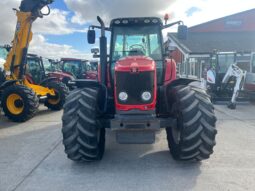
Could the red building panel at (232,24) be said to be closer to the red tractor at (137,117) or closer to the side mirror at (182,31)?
the side mirror at (182,31)

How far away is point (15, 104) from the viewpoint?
806 centimetres

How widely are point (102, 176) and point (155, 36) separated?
2.92 m

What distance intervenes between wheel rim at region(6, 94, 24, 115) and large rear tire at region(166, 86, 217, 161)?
5.30 meters

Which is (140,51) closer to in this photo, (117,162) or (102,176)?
(117,162)

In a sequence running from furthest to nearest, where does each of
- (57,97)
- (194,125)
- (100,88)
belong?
(57,97), (100,88), (194,125)

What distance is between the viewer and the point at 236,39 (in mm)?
29406

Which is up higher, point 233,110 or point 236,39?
point 236,39

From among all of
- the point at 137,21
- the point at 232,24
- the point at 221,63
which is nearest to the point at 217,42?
the point at 232,24

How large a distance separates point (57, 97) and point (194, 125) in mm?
6819

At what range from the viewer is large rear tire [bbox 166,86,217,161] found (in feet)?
14.0

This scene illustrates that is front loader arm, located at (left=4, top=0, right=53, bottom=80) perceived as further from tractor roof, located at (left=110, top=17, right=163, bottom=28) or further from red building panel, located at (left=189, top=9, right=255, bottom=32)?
red building panel, located at (left=189, top=9, right=255, bottom=32)

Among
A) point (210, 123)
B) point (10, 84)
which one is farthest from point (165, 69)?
point (10, 84)

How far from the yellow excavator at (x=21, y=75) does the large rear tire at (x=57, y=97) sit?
0.93 ft

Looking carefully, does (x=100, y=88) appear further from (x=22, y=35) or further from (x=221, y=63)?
(x=221, y=63)
